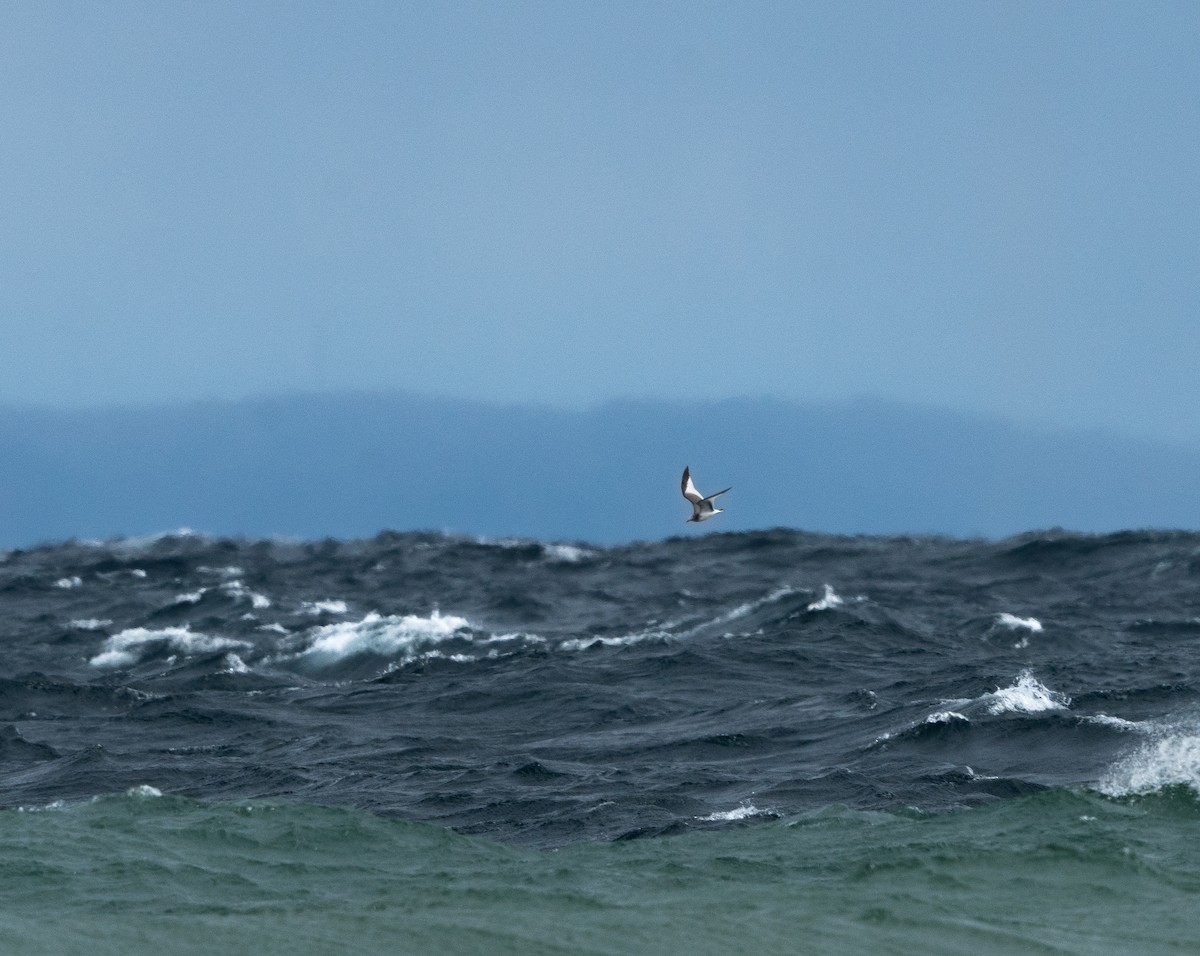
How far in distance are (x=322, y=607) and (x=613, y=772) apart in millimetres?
25982

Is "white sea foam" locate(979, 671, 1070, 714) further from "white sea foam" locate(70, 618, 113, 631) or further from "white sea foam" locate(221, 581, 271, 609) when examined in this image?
"white sea foam" locate(70, 618, 113, 631)

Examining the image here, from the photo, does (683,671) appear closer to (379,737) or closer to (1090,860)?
(379,737)

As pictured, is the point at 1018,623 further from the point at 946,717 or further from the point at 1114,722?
the point at 946,717

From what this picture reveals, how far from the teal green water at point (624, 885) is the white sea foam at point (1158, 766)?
59cm

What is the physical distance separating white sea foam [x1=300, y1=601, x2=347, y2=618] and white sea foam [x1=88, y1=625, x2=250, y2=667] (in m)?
4.58

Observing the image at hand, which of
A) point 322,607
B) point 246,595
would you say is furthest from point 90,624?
point 322,607

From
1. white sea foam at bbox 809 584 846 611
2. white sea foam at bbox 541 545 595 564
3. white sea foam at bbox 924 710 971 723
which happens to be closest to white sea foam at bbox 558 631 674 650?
white sea foam at bbox 809 584 846 611

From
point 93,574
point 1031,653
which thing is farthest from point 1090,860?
point 93,574

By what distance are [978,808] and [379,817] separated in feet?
29.4

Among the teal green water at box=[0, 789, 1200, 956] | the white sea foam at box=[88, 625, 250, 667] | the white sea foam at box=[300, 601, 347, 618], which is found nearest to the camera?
the teal green water at box=[0, 789, 1200, 956]

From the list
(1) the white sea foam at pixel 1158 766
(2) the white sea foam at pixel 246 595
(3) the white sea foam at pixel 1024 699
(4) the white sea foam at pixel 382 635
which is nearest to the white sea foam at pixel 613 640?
(4) the white sea foam at pixel 382 635

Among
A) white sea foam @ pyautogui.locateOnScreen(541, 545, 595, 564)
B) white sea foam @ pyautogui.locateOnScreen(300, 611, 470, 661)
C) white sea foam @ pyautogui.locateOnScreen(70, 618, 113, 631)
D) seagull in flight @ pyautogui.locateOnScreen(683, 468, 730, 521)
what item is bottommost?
white sea foam @ pyautogui.locateOnScreen(70, 618, 113, 631)

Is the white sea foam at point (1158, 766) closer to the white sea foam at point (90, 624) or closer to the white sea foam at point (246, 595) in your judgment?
the white sea foam at point (246, 595)

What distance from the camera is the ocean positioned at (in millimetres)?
21109
